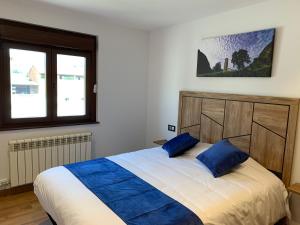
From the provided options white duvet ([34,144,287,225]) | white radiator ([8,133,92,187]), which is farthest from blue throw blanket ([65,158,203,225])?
white radiator ([8,133,92,187])

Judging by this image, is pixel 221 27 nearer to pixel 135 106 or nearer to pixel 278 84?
pixel 278 84

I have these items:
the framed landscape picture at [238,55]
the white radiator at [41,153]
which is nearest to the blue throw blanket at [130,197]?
the white radiator at [41,153]

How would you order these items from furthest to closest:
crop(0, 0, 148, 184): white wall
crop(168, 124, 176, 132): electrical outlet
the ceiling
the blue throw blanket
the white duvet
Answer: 1. crop(168, 124, 176, 132): electrical outlet
2. crop(0, 0, 148, 184): white wall
3. the ceiling
4. the white duvet
5. the blue throw blanket

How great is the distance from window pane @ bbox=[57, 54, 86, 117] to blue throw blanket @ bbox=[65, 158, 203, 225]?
46.2 inches

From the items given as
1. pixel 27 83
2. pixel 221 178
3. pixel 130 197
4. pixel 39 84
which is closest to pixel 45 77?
pixel 39 84

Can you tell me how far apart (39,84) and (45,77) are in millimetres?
121

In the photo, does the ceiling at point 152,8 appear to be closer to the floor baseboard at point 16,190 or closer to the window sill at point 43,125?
the window sill at point 43,125

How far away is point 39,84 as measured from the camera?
305 cm

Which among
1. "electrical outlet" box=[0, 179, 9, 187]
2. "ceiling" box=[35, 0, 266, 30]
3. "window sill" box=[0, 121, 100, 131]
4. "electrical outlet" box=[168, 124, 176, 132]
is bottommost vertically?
"electrical outlet" box=[0, 179, 9, 187]

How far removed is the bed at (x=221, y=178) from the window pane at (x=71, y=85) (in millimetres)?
1164

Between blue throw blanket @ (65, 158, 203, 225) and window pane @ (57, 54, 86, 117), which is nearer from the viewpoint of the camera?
blue throw blanket @ (65, 158, 203, 225)

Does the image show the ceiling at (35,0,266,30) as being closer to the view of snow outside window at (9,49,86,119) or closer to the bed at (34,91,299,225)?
the view of snow outside window at (9,49,86,119)

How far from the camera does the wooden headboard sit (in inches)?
91.9

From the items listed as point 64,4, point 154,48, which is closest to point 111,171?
point 64,4
